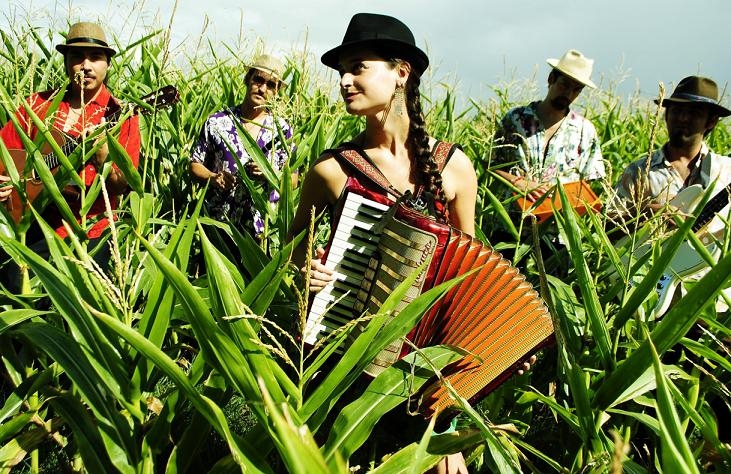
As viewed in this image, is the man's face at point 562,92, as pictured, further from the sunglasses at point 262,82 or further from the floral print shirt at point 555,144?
the sunglasses at point 262,82

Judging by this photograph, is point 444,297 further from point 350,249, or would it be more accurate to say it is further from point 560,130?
point 560,130

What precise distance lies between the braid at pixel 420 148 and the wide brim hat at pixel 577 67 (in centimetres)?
178

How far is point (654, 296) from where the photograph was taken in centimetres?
249

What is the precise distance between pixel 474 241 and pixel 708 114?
2159mm

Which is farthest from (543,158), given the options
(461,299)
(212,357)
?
(212,357)

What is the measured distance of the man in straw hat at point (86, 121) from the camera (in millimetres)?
2654

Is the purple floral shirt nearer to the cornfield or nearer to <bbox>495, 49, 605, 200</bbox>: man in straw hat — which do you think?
the cornfield

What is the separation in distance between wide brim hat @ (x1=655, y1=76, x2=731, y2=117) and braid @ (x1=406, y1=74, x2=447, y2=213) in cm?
174

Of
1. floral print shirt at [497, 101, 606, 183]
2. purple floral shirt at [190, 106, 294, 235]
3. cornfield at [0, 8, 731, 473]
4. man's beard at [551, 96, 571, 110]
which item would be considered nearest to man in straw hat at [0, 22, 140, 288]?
cornfield at [0, 8, 731, 473]

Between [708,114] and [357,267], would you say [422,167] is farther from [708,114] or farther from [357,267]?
[708,114]

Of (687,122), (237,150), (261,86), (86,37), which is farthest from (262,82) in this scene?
(687,122)

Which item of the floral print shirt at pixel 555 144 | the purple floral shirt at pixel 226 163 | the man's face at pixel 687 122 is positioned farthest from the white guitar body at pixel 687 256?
→ the purple floral shirt at pixel 226 163

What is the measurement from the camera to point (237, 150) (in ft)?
13.3

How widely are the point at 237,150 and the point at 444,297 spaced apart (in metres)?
2.25
